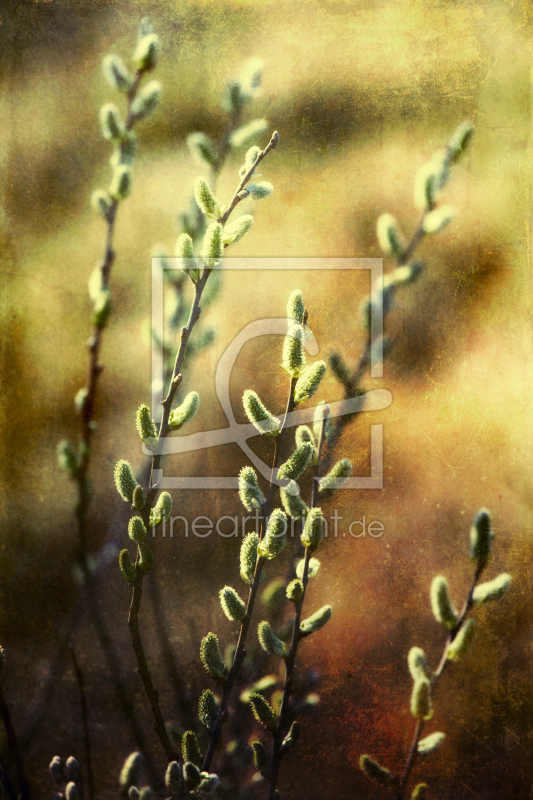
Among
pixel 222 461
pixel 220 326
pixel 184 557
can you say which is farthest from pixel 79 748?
pixel 220 326

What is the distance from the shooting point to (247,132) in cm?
65

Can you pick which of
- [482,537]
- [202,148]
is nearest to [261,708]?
[482,537]

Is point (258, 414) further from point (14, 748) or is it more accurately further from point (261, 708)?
point (14, 748)

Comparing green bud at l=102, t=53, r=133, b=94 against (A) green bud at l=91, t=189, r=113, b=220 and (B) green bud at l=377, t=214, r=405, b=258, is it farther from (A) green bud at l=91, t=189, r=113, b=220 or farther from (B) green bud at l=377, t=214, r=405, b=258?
(B) green bud at l=377, t=214, r=405, b=258

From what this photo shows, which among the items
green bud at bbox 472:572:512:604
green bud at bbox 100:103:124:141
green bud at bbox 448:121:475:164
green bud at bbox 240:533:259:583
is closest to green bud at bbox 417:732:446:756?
green bud at bbox 472:572:512:604

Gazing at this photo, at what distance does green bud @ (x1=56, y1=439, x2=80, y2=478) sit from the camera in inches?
26.5

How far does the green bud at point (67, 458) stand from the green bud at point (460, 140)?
1.95ft

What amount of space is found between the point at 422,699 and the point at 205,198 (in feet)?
1.70

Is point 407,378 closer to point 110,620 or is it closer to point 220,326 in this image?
point 220,326

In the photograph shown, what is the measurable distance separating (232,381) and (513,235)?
397 millimetres

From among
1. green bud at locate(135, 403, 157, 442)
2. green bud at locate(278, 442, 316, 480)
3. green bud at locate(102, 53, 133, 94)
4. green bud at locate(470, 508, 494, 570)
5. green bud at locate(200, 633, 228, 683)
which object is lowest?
green bud at locate(200, 633, 228, 683)

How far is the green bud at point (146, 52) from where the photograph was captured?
2.12 ft

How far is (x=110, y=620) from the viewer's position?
2.18 feet

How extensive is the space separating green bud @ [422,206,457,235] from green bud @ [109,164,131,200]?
0.36 metres
